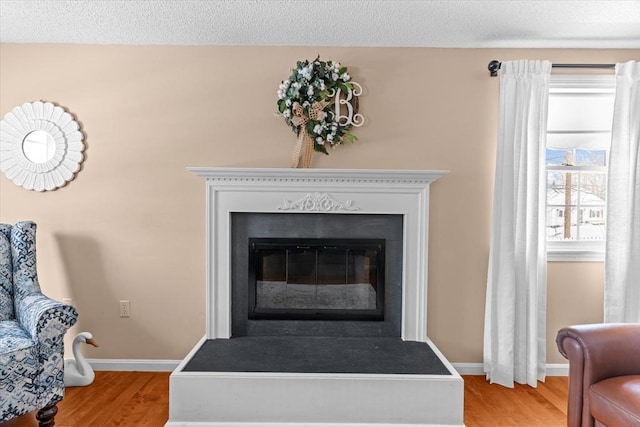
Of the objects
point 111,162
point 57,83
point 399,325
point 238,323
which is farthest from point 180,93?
point 399,325

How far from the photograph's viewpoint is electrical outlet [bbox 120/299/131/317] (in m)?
2.87

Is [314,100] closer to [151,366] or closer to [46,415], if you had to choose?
[151,366]

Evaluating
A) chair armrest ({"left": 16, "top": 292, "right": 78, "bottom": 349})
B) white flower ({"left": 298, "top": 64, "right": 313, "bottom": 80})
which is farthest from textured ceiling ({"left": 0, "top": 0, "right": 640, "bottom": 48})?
chair armrest ({"left": 16, "top": 292, "right": 78, "bottom": 349})

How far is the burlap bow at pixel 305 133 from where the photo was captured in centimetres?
267

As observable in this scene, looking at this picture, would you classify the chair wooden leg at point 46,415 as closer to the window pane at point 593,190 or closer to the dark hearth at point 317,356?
the dark hearth at point 317,356

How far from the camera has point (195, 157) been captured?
2.84 metres

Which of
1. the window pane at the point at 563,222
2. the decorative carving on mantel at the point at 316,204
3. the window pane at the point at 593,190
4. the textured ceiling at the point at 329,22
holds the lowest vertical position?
the window pane at the point at 563,222

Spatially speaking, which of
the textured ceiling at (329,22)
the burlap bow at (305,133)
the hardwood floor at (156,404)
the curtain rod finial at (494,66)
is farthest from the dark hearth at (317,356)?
the textured ceiling at (329,22)

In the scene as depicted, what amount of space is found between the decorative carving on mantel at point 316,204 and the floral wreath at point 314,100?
322 mm

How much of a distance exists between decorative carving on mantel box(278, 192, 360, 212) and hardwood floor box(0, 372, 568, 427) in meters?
1.43

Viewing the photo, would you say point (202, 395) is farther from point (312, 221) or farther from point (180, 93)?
point (180, 93)

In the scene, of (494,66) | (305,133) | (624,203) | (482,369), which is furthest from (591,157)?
(305,133)

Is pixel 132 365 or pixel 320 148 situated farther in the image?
pixel 132 365

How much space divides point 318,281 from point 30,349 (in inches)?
65.6
